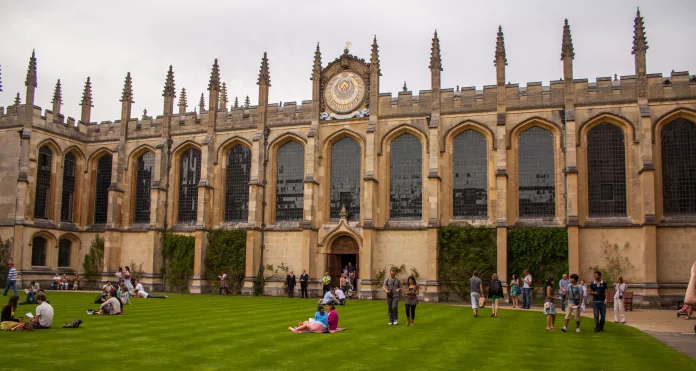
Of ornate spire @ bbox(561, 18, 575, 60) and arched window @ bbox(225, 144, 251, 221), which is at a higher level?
ornate spire @ bbox(561, 18, 575, 60)

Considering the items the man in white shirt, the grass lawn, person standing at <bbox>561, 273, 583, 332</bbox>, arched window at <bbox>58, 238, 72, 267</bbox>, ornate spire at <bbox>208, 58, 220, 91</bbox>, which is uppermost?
ornate spire at <bbox>208, 58, 220, 91</bbox>

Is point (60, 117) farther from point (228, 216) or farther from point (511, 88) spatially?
point (511, 88)

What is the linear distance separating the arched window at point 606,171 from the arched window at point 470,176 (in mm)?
5850

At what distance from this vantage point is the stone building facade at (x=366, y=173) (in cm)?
3344

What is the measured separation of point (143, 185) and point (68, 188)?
561 centimetres

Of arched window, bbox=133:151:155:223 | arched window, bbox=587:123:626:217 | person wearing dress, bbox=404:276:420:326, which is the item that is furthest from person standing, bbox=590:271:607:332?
arched window, bbox=133:151:155:223

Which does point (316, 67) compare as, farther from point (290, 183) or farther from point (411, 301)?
point (411, 301)

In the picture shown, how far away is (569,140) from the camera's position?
112ft

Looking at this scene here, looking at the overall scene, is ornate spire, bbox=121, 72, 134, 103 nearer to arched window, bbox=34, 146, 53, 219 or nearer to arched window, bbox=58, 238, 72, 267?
arched window, bbox=34, 146, 53, 219

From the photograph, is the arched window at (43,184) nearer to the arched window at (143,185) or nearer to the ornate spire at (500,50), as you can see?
the arched window at (143,185)

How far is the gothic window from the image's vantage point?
40.3 m

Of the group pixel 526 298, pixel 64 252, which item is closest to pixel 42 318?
pixel 526 298

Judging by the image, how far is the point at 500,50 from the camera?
3638cm

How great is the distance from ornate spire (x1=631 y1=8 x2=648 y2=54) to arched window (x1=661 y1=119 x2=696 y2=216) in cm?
442
